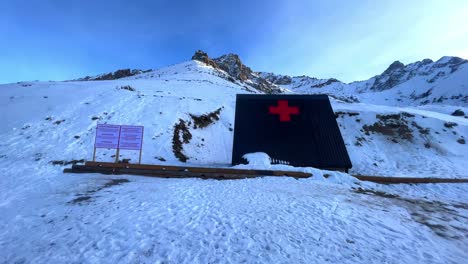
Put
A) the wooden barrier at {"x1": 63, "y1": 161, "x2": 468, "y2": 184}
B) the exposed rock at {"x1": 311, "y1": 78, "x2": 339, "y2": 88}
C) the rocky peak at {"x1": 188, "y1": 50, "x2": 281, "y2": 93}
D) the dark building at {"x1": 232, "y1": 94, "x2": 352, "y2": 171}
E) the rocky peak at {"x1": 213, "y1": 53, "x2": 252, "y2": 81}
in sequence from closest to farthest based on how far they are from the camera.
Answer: the wooden barrier at {"x1": 63, "y1": 161, "x2": 468, "y2": 184} → the dark building at {"x1": 232, "y1": 94, "x2": 352, "y2": 171} → the rocky peak at {"x1": 188, "y1": 50, "x2": 281, "y2": 93} → the rocky peak at {"x1": 213, "y1": 53, "x2": 252, "y2": 81} → the exposed rock at {"x1": 311, "y1": 78, "x2": 339, "y2": 88}

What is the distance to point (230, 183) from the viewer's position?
11.2 metres

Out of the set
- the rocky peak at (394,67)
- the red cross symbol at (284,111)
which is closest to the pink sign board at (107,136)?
the red cross symbol at (284,111)

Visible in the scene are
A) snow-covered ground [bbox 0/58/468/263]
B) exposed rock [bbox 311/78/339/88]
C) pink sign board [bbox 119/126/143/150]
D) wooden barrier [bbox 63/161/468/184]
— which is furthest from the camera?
exposed rock [bbox 311/78/339/88]

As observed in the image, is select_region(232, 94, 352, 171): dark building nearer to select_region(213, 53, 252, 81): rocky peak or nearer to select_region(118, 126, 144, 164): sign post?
select_region(118, 126, 144, 164): sign post

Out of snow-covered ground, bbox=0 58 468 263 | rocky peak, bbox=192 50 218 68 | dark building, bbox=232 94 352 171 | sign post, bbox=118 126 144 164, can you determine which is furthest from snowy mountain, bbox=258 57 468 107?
sign post, bbox=118 126 144 164

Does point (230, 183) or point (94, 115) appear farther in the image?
point (94, 115)

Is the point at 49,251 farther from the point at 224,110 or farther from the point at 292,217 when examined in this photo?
the point at 224,110

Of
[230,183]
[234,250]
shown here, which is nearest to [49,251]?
[234,250]

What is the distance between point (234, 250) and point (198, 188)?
5.26 meters

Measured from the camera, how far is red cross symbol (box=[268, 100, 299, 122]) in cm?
1755

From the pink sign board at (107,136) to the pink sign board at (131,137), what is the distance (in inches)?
9.6

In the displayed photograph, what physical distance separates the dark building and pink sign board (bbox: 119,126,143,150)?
557cm

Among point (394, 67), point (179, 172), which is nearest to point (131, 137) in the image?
point (179, 172)

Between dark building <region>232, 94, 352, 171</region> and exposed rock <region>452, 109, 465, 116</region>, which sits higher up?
exposed rock <region>452, 109, 465, 116</region>
